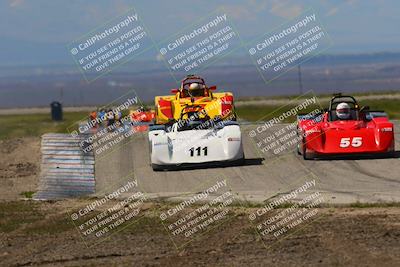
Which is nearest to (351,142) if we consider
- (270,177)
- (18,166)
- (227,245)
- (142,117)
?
(270,177)

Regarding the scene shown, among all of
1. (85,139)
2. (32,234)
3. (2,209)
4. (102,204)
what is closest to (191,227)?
(32,234)

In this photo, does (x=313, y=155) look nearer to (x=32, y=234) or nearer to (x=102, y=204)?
(x=102, y=204)

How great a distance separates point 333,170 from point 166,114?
10092 mm

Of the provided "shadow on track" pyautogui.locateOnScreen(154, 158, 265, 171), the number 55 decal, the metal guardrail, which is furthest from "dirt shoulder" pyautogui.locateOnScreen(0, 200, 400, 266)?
the number 55 decal

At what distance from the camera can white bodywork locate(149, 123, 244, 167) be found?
74.6ft

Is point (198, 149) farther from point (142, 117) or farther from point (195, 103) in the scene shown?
point (142, 117)

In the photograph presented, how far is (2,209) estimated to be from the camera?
1830 cm

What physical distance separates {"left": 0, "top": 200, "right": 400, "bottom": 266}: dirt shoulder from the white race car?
259 inches

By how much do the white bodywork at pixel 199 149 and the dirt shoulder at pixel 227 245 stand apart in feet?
21.6

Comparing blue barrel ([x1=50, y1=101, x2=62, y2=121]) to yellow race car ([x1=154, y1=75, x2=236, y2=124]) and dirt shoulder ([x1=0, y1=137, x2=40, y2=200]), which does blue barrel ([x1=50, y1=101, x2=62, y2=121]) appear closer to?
dirt shoulder ([x1=0, y1=137, x2=40, y2=200])

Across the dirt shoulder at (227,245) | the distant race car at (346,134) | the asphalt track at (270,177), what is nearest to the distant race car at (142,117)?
the asphalt track at (270,177)

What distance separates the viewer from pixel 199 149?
2280cm

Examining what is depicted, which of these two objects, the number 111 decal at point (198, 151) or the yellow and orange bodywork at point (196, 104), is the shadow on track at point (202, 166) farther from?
the yellow and orange bodywork at point (196, 104)

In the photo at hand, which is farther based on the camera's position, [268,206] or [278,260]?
[268,206]
